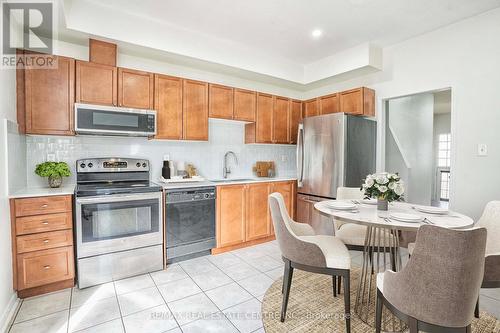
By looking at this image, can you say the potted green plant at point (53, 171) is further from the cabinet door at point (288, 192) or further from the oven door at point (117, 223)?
the cabinet door at point (288, 192)

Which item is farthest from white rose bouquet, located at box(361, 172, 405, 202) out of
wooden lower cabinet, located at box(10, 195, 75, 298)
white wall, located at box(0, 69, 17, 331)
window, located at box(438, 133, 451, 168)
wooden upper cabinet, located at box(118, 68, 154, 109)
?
window, located at box(438, 133, 451, 168)

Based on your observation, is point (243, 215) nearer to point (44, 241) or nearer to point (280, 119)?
point (280, 119)

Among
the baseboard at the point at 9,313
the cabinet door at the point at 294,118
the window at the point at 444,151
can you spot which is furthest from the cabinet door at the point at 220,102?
the window at the point at 444,151

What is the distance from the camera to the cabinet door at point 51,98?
100 inches

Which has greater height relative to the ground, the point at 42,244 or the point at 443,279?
the point at 443,279

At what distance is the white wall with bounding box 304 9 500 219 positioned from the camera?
2.73m

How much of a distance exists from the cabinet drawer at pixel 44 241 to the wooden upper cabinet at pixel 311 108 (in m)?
3.70

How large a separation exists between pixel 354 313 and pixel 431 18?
3210 millimetres

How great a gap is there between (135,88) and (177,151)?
0.98 metres

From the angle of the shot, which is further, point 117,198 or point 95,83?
point 95,83

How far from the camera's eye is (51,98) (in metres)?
2.62

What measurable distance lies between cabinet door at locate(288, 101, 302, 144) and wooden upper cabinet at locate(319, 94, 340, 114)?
0.41 meters

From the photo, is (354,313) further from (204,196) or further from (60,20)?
(60,20)

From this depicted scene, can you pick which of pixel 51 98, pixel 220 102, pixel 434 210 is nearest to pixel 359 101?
pixel 220 102
